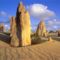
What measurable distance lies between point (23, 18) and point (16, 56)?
19.7 feet

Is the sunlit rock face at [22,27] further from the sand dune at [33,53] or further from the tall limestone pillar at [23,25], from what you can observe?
the sand dune at [33,53]

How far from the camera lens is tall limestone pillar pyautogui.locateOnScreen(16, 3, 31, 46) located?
69.6 feet

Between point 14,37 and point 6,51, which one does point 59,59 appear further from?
point 14,37

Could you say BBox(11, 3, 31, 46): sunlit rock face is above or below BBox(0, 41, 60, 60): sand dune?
above

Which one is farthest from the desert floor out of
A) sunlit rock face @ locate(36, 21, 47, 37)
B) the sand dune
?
sunlit rock face @ locate(36, 21, 47, 37)

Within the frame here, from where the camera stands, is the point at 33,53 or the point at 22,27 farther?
the point at 22,27

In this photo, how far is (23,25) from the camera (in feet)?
69.8

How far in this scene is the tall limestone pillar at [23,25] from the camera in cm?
2122

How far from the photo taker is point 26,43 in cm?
2134

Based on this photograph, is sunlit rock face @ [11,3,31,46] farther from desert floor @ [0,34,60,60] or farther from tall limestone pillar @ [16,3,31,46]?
desert floor @ [0,34,60,60]

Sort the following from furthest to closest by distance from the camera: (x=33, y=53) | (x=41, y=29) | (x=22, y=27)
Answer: (x=41, y=29)
(x=22, y=27)
(x=33, y=53)

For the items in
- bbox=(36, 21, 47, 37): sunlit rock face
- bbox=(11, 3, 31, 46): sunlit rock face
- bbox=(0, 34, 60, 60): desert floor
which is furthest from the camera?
bbox=(36, 21, 47, 37): sunlit rock face

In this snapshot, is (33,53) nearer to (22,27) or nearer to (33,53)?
(33,53)

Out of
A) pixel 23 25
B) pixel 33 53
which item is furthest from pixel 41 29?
pixel 33 53
